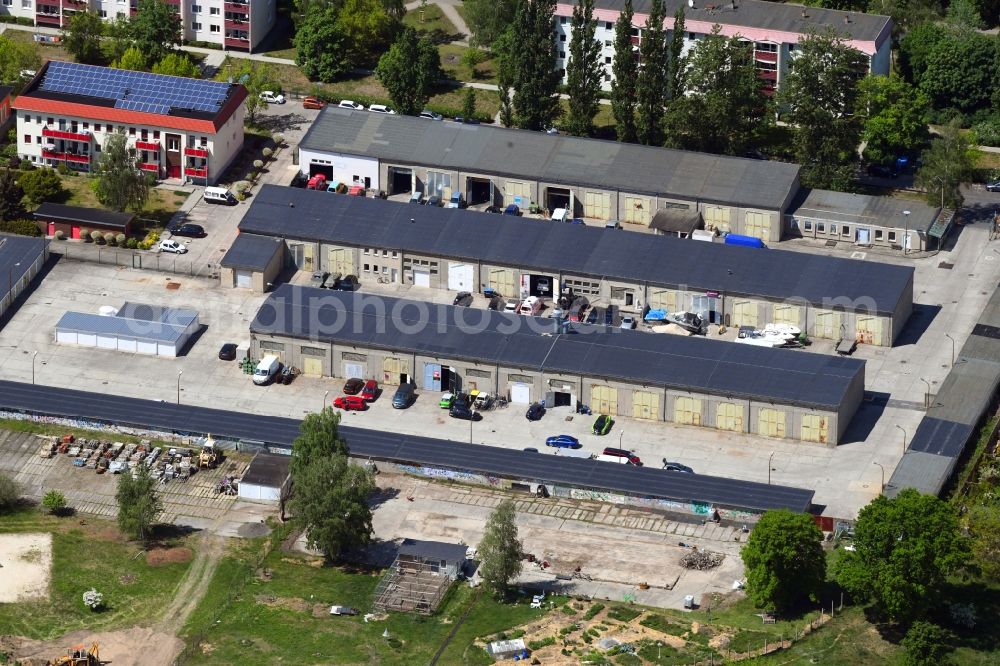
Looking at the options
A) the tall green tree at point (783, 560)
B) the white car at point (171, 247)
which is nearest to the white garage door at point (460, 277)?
the white car at point (171, 247)

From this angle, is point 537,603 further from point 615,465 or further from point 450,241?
point 450,241

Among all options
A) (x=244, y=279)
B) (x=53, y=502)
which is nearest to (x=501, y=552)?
(x=53, y=502)

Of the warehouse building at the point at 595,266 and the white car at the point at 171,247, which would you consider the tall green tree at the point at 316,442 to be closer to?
the warehouse building at the point at 595,266

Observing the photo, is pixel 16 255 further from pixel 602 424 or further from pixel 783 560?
pixel 783 560

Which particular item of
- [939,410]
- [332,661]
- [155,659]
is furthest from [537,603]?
[939,410]

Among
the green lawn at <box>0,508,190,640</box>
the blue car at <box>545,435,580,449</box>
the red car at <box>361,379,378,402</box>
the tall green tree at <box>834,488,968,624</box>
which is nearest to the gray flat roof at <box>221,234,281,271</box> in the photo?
the red car at <box>361,379,378,402</box>

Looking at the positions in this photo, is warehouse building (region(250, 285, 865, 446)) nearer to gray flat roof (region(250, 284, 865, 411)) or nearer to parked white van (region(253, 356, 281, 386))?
gray flat roof (region(250, 284, 865, 411))

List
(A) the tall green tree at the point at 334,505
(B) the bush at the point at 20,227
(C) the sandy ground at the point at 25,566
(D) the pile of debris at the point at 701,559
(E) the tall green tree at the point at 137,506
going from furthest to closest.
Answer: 1. (B) the bush at the point at 20,227
2. (E) the tall green tree at the point at 137,506
3. (D) the pile of debris at the point at 701,559
4. (A) the tall green tree at the point at 334,505
5. (C) the sandy ground at the point at 25,566
